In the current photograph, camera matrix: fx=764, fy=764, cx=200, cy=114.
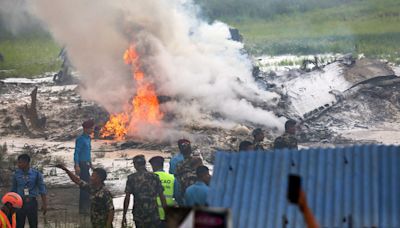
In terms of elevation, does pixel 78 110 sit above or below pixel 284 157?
above

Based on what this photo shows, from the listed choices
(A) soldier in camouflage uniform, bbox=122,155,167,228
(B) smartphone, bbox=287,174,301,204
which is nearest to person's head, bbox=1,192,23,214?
(A) soldier in camouflage uniform, bbox=122,155,167,228

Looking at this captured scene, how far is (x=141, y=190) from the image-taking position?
29.9 feet

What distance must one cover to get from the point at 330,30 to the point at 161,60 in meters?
11.8

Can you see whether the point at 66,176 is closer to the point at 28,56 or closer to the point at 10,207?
the point at 10,207

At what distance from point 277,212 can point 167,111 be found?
32.2 ft

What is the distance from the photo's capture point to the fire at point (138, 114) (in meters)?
15.7

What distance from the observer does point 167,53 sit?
16.9m

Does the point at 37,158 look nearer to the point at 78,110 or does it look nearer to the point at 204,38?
the point at 78,110

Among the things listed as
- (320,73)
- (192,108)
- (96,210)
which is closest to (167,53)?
(192,108)

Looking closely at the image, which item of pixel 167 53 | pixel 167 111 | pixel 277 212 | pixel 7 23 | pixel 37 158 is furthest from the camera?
pixel 7 23

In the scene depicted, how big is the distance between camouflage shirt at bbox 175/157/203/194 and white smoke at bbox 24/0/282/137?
19.6 ft

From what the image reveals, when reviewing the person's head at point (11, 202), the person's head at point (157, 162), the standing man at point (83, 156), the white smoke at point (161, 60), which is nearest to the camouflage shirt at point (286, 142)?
the person's head at point (157, 162)

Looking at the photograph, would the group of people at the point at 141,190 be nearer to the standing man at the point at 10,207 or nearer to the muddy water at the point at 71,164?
the standing man at the point at 10,207

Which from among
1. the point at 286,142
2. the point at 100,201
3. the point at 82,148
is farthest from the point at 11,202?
the point at 286,142
